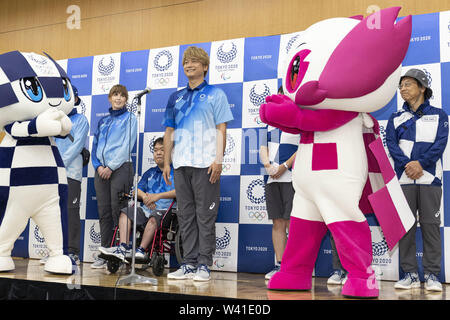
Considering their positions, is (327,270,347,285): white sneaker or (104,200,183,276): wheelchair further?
(104,200,183,276): wheelchair

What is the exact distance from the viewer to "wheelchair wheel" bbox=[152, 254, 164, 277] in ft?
10.4

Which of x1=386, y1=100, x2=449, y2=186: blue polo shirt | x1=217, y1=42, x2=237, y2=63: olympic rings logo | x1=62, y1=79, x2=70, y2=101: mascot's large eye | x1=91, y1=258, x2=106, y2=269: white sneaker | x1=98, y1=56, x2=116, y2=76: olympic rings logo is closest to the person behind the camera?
x1=386, y1=100, x2=449, y2=186: blue polo shirt

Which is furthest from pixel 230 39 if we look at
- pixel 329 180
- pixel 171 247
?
pixel 329 180

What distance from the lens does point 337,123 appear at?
2.42m

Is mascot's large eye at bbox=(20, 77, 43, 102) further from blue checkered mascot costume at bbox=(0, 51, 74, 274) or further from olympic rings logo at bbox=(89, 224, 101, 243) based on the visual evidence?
olympic rings logo at bbox=(89, 224, 101, 243)

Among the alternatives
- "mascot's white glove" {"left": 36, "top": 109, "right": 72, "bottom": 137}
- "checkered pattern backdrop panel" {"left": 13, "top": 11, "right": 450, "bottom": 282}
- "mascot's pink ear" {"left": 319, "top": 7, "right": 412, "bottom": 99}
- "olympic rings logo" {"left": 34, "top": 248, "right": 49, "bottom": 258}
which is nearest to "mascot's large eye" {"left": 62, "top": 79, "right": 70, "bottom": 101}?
"mascot's white glove" {"left": 36, "top": 109, "right": 72, "bottom": 137}

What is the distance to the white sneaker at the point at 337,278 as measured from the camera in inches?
123

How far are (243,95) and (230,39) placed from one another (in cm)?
56

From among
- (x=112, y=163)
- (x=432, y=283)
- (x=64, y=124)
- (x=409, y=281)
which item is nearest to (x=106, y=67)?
(x=112, y=163)

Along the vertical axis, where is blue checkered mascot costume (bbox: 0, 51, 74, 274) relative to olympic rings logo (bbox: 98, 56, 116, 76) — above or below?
below

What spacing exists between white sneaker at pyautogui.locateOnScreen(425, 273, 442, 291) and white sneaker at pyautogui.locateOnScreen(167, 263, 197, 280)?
1413 millimetres

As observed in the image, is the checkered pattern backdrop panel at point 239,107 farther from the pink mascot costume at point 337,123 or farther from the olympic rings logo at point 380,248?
the pink mascot costume at point 337,123

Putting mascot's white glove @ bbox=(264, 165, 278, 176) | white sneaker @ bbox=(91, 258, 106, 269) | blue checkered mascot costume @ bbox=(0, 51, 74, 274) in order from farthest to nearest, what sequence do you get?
white sneaker @ bbox=(91, 258, 106, 269) → mascot's white glove @ bbox=(264, 165, 278, 176) → blue checkered mascot costume @ bbox=(0, 51, 74, 274)

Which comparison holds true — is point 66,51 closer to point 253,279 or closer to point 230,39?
point 230,39
